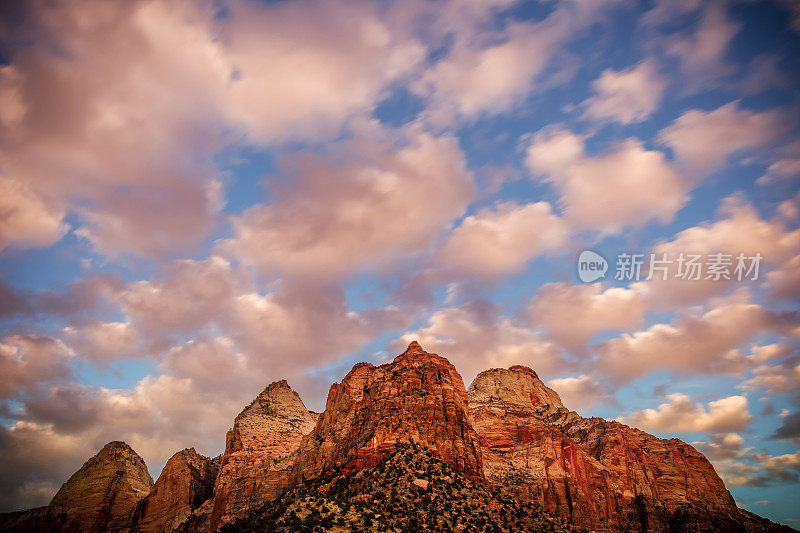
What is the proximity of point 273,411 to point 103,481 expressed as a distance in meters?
54.8

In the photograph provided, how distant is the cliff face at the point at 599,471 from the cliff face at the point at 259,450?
58.3m

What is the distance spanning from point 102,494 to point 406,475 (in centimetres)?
11564

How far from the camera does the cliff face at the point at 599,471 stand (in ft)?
506

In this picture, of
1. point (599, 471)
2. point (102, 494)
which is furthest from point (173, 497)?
point (599, 471)

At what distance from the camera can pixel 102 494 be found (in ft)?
535

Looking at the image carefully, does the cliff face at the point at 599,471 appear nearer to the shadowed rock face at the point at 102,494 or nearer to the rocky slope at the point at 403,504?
the rocky slope at the point at 403,504

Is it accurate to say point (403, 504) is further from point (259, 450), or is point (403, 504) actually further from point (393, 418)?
point (259, 450)

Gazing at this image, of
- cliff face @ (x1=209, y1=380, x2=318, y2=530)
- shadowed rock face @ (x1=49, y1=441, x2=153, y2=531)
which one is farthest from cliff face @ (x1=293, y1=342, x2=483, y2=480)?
shadowed rock face @ (x1=49, y1=441, x2=153, y2=531)

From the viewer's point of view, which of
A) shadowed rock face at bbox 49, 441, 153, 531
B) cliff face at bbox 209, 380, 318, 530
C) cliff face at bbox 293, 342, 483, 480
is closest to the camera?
cliff face at bbox 293, 342, 483, 480

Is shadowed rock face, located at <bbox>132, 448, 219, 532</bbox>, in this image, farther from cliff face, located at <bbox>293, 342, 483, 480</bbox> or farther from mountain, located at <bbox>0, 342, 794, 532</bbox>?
cliff face, located at <bbox>293, 342, 483, 480</bbox>

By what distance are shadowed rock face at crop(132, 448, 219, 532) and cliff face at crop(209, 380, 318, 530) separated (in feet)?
61.1

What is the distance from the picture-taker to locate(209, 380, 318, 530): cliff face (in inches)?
5408

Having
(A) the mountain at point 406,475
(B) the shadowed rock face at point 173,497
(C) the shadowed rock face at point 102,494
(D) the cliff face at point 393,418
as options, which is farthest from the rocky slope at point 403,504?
(C) the shadowed rock face at point 102,494

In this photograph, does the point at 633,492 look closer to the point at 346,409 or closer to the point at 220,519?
the point at 346,409
